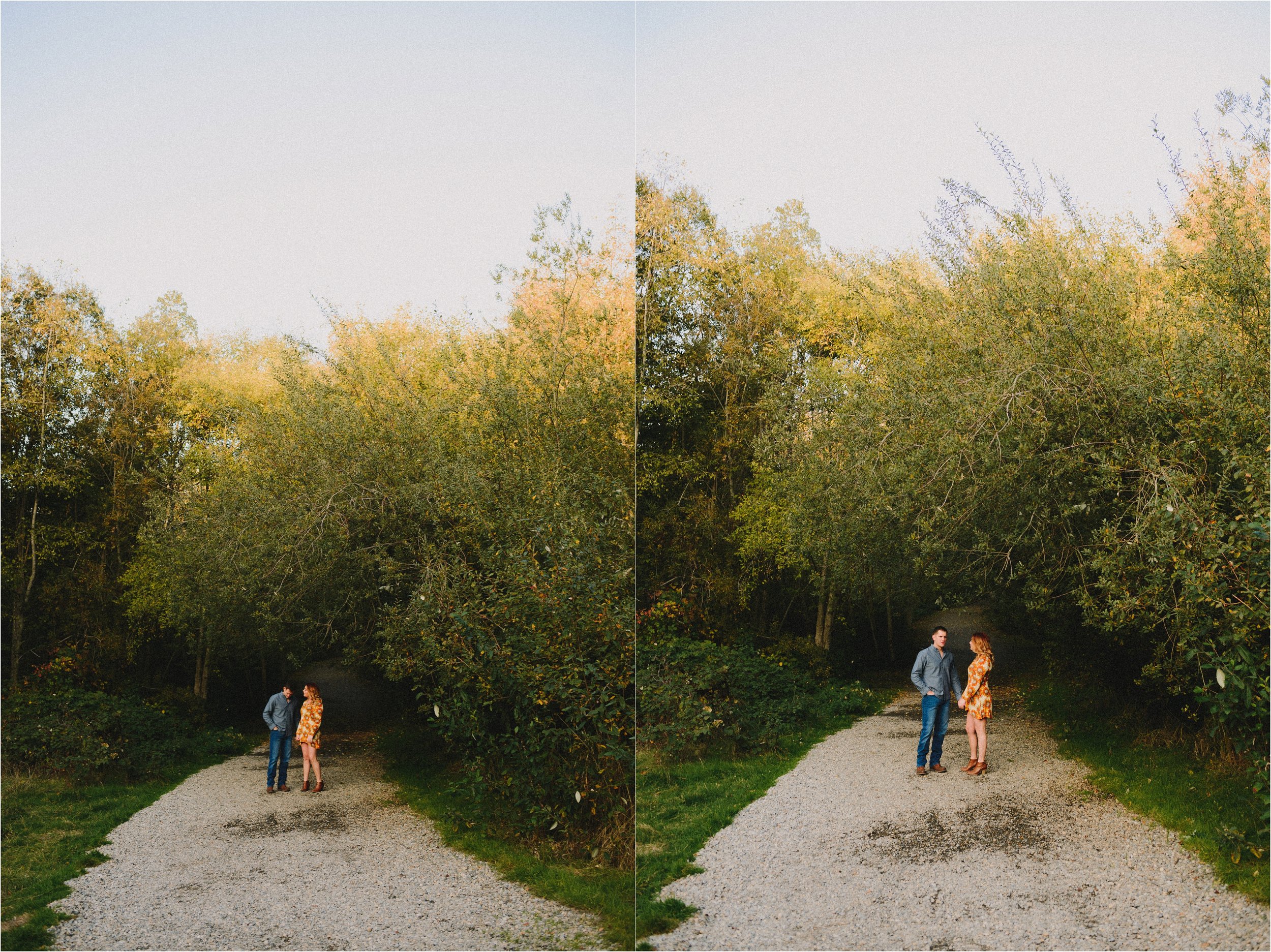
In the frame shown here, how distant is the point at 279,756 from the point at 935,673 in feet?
9.72

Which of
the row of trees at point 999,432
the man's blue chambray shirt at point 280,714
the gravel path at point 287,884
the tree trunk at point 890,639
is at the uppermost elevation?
the row of trees at point 999,432

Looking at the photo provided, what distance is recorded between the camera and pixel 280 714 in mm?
4328

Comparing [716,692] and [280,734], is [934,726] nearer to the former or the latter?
[716,692]

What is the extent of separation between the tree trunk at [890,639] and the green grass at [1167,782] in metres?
0.52

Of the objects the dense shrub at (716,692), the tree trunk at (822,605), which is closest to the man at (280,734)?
the dense shrub at (716,692)

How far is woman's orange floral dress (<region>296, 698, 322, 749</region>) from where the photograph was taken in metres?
4.38

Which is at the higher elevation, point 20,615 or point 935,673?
point 20,615

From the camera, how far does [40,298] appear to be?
4363mm

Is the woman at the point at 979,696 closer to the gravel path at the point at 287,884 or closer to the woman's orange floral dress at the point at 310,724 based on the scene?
the gravel path at the point at 287,884

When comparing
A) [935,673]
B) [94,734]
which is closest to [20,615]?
[94,734]

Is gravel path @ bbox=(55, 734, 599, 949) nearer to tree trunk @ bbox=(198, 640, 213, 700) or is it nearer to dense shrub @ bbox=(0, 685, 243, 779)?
dense shrub @ bbox=(0, 685, 243, 779)

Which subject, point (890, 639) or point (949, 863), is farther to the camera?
point (890, 639)

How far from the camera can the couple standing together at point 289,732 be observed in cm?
429

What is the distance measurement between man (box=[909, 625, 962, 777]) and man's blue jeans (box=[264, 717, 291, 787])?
111 inches
